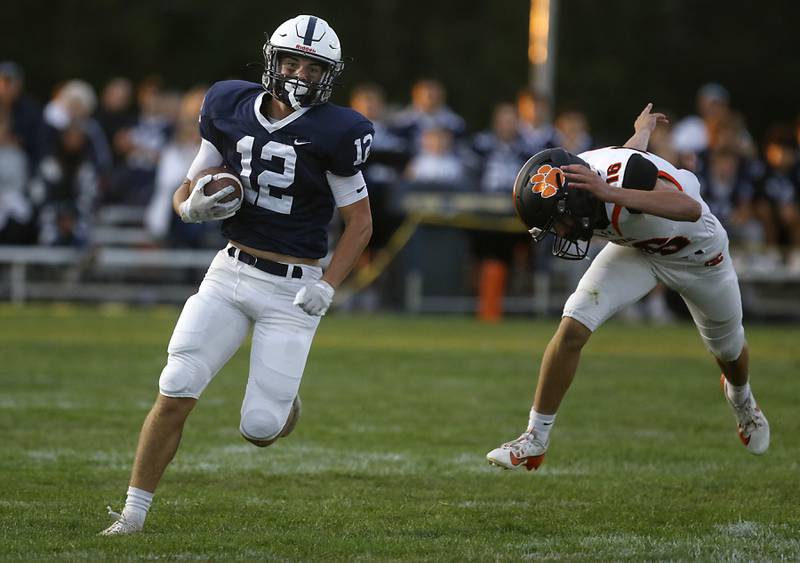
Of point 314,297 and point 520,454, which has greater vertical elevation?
point 314,297

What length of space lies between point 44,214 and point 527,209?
8.88m

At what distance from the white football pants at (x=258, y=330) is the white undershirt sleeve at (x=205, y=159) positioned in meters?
0.36

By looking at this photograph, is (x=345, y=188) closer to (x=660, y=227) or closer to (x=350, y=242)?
(x=350, y=242)

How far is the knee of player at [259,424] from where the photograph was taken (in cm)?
490

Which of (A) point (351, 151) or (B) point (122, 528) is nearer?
(B) point (122, 528)

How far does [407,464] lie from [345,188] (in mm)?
1482

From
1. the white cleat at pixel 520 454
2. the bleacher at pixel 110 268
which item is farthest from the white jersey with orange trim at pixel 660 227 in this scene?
the bleacher at pixel 110 268

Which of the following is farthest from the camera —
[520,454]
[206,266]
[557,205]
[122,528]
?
[206,266]

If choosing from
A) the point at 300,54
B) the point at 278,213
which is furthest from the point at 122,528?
the point at 300,54

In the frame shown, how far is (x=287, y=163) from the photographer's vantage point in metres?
4.98

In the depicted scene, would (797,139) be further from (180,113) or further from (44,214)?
(44,214)

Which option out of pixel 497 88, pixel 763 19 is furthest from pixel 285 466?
pixel 763 19

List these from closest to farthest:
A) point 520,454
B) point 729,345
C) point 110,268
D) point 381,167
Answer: point 520,454
point 729,345
point 381,167
point 110,268

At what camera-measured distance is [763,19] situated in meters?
26.2
